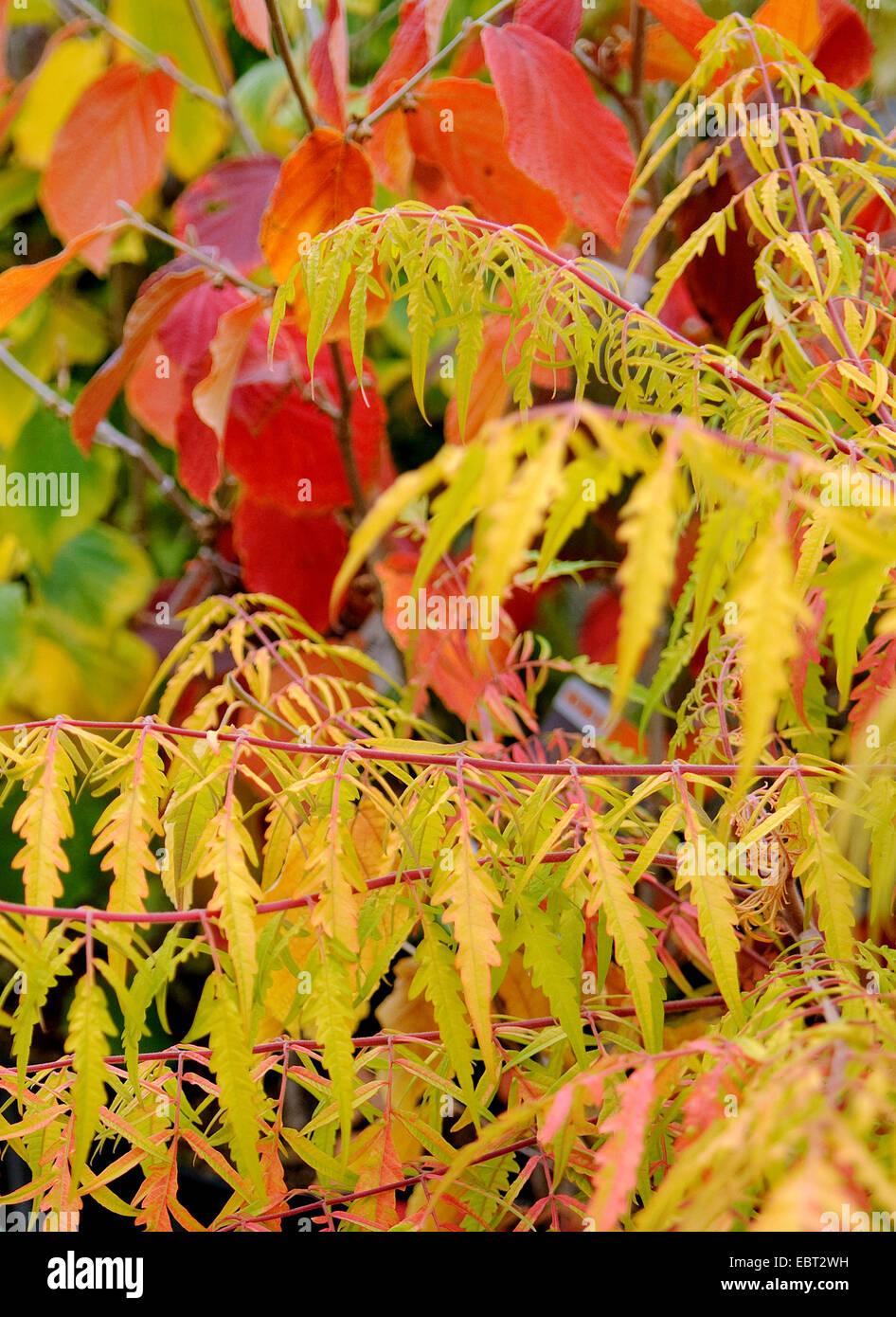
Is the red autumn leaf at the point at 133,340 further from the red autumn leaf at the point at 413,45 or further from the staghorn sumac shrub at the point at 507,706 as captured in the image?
the red autumn leaf at the point at 413,45

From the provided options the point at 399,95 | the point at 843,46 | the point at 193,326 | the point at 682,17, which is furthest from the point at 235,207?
the point at 843,46

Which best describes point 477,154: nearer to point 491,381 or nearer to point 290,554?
point 491,381

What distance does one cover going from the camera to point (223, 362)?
0.56 metres

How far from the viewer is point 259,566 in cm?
74

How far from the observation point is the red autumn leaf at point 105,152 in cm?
71

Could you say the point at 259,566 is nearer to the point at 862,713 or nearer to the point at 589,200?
the point at 589,200

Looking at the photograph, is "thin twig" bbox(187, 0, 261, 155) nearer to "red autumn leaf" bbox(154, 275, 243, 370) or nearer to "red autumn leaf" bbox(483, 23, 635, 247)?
"red autumn leaf" bbox(154, 275, 243, 370)

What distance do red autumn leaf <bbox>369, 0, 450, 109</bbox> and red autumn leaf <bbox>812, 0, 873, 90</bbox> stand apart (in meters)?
0.26

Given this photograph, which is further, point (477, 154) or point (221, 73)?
point (221, 73)

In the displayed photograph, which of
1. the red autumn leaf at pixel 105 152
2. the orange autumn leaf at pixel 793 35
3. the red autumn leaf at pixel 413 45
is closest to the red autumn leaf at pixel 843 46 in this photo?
the orange autumn leaf at pixel 793 35

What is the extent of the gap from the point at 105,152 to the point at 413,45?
262mm

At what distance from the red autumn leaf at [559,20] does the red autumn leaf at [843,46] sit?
180 millimetres
